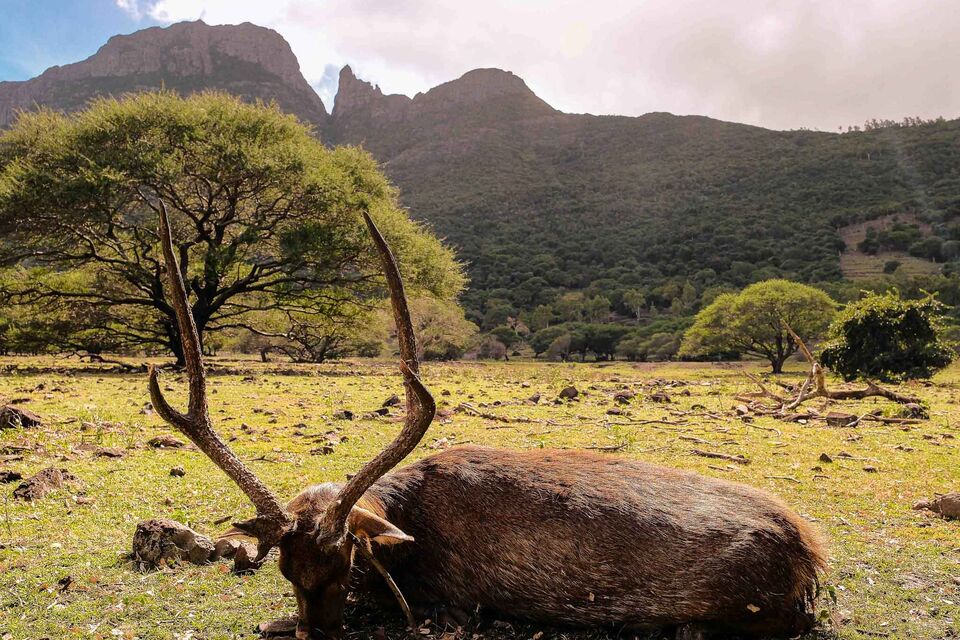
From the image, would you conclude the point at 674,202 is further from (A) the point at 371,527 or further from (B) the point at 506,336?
(A) the point at 371,527

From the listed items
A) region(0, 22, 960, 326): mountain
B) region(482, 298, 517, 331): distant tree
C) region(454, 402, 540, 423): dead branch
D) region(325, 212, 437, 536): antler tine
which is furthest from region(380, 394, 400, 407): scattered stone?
region(482, 298, 517, 331): distant tree

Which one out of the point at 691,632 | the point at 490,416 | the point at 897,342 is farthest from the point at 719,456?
the point at 897,342

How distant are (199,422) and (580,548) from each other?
2.56 metres

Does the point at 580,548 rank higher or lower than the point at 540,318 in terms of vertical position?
lower

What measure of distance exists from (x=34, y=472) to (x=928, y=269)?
9919 centimetres

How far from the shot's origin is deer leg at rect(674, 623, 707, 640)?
360cm

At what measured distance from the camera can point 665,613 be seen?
3670mm

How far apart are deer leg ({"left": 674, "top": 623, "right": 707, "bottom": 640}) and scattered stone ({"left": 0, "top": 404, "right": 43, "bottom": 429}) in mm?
9381

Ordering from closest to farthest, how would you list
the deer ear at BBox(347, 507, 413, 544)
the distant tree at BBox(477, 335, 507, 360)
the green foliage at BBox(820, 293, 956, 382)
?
the deer ear at BBox(347, 507, 413, 544)
the green foliage at BBox(820, 293, 956, 382)
the distant tree at BBox(477, 335, 507, 360)

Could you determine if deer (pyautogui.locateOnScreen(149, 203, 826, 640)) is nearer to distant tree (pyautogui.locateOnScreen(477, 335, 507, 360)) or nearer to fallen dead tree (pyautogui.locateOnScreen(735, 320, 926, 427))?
fallen dead tree (pyautogui.locateOnScreen(735, 320, 926, 427))

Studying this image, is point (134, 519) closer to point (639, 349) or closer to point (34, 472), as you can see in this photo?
point (34, 472)

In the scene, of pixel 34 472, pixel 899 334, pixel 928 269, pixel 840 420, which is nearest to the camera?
pixel 34 472

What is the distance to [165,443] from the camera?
8.81 metres

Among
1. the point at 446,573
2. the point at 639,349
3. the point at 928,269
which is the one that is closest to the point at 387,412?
the point at 446,573
